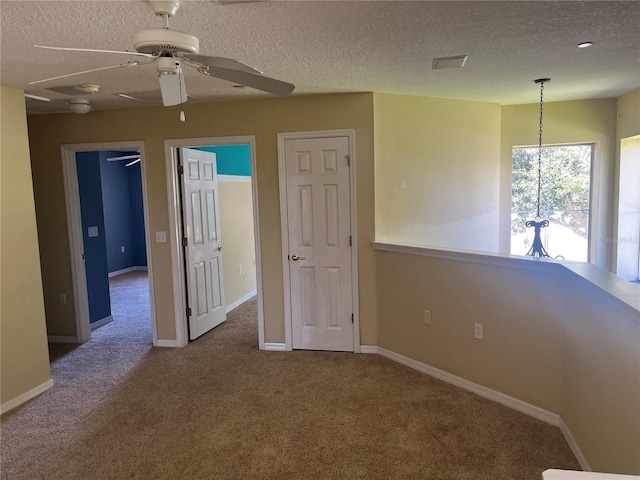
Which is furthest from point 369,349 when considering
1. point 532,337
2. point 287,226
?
point 532,337

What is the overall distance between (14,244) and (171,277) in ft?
4.65

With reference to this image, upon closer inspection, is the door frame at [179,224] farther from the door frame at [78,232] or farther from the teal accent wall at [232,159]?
the teal accent wall at [232,159]

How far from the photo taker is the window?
500 cm

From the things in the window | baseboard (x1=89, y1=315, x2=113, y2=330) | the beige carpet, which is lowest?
the beige carpet

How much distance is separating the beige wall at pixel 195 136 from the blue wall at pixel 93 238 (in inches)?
14.9

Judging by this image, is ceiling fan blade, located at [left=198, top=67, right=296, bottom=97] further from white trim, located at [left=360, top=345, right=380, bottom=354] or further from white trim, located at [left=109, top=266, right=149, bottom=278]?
white trim, located at [left=109, top=266, right=149, bottom=278]

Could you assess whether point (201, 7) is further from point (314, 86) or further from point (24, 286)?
point (24, 286)

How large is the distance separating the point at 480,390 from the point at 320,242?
183cm

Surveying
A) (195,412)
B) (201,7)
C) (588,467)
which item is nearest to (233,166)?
(195,412)

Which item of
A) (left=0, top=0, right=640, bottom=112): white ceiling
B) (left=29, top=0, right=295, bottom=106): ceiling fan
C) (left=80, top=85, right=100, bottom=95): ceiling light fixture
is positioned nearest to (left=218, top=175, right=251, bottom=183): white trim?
(left=0, top=0, right=640, bottom=112): white ceiling

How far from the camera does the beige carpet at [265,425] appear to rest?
2.48m

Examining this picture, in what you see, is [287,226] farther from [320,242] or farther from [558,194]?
[558,194]

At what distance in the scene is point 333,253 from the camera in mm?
4141

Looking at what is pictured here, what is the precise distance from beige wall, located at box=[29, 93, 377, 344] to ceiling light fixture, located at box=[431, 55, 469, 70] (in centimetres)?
90
